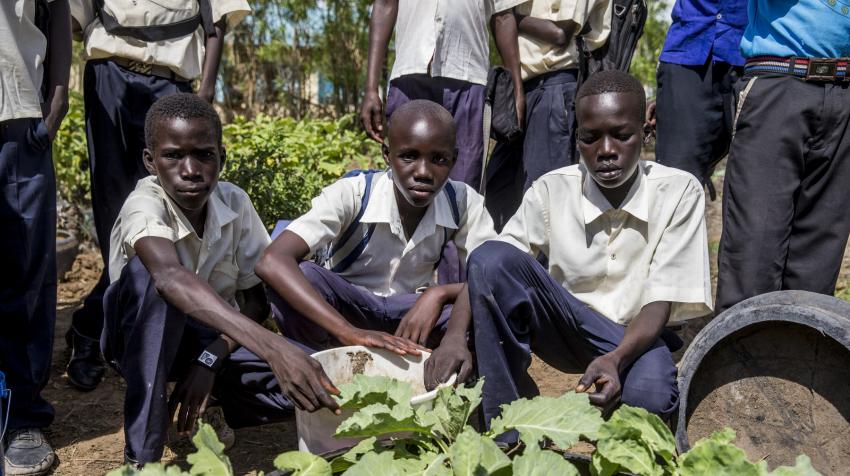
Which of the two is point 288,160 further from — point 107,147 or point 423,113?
point 423,113

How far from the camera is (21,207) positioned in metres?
2.69

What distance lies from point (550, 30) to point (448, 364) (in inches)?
68.8

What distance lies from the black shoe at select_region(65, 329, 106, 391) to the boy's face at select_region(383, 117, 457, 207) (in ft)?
4.99

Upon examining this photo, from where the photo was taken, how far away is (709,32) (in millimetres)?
3453

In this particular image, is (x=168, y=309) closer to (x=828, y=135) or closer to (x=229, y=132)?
(x=828, y=135)

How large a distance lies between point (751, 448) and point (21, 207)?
236 centimetres

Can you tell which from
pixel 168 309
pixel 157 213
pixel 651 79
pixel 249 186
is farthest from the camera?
pixel 651 79

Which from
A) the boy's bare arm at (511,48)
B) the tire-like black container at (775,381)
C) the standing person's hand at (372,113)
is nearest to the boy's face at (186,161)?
the standing person's hand at (372,113)

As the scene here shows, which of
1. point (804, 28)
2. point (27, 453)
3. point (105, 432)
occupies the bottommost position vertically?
point (105, 432)

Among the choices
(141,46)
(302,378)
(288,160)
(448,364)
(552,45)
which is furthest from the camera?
(288,160)

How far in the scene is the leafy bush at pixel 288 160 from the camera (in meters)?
4.18

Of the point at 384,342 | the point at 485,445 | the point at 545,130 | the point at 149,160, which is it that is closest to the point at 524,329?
the point at 384,342

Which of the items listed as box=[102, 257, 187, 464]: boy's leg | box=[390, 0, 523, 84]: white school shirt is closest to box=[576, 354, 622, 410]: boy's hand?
box=[102, 257, 187, 464]: boy's leg

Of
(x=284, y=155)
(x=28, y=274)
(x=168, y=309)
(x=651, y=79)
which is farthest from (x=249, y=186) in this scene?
(x=651, y=79)
